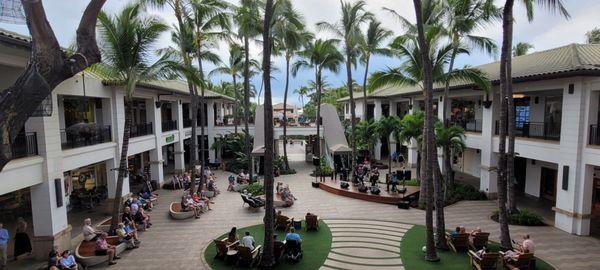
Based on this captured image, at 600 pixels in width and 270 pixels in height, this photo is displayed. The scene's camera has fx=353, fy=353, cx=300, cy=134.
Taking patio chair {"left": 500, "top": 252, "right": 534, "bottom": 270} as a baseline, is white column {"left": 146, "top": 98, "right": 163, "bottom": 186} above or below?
above

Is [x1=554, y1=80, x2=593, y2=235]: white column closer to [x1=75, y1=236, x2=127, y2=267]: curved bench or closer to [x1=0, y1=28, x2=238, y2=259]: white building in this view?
[x1=0, y1=28, x2=238, y2=259]: white building

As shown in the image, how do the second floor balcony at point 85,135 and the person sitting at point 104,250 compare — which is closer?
the person sitting at point 104,250

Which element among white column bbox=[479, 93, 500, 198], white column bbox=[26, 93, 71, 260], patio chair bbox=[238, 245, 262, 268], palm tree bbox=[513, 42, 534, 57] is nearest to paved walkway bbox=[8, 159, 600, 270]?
white column bbox=[479, 93, 500, 198]

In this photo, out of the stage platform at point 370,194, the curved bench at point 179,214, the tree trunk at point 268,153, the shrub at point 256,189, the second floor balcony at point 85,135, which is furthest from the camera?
the shrub at point 256,189

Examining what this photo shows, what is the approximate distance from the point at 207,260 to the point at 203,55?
52.1ft

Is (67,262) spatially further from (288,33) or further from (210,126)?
(210,126)

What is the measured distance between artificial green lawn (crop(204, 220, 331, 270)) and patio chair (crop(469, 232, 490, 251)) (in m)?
5.16

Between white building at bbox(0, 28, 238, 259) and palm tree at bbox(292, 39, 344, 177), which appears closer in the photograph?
white building at bbox(0, 28, 238, 259)

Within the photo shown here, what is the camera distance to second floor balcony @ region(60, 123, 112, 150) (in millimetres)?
14984

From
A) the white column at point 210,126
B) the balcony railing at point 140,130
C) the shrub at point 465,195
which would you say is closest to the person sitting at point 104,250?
the balcony railing at point 140,130

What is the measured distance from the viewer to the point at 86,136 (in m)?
16.0

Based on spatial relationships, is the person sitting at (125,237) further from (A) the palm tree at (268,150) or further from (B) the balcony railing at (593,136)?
(B) the balcony railing at (593,136)

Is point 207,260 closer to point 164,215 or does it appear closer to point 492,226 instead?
point 164,215

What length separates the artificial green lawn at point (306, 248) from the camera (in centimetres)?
1179
